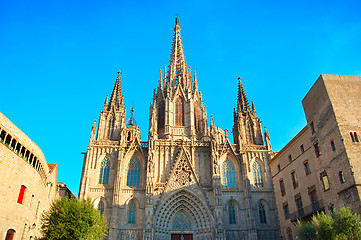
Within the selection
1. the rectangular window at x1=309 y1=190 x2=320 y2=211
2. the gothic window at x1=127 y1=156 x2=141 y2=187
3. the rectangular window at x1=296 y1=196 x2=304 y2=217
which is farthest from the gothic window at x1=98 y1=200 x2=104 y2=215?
the rectangular window at x1=309 y1=190 x2=320 y2=211

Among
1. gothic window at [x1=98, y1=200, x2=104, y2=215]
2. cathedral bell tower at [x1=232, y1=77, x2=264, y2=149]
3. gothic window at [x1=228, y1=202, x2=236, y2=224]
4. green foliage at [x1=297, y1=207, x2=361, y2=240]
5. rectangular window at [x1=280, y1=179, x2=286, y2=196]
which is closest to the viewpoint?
green foliage at [x1=297, y1=207, x2=361, y2=240]

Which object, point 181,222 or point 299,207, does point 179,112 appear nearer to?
point 181,222

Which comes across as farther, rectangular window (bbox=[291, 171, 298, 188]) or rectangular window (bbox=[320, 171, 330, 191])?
rectangular window (bbox=[291, 171, 298, 188])

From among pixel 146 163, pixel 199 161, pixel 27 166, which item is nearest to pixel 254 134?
pixel 199 161

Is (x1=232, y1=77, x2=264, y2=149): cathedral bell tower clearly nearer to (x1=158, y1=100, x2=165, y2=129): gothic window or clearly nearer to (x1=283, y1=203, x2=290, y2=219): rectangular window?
(x1=283, y1=203, x2=290, y2=219): rectangular window

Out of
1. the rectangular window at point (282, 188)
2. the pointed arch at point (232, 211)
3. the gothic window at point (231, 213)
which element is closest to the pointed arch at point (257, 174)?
the pointed arch at point (232, 211)

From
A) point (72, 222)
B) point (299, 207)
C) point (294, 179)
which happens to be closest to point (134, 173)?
point (72, 222)

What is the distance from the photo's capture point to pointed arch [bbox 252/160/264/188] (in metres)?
36.0

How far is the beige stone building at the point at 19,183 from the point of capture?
65.5 feet

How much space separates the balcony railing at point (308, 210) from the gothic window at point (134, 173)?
18.0 metres

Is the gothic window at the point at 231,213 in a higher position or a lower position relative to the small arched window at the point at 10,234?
higher

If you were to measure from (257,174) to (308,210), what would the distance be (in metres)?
11.9

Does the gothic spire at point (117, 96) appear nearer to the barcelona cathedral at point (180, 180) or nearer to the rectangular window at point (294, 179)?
the barcelona cathedral at point (180, 180)

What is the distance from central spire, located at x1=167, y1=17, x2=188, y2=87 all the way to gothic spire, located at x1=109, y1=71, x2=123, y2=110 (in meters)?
7.71
